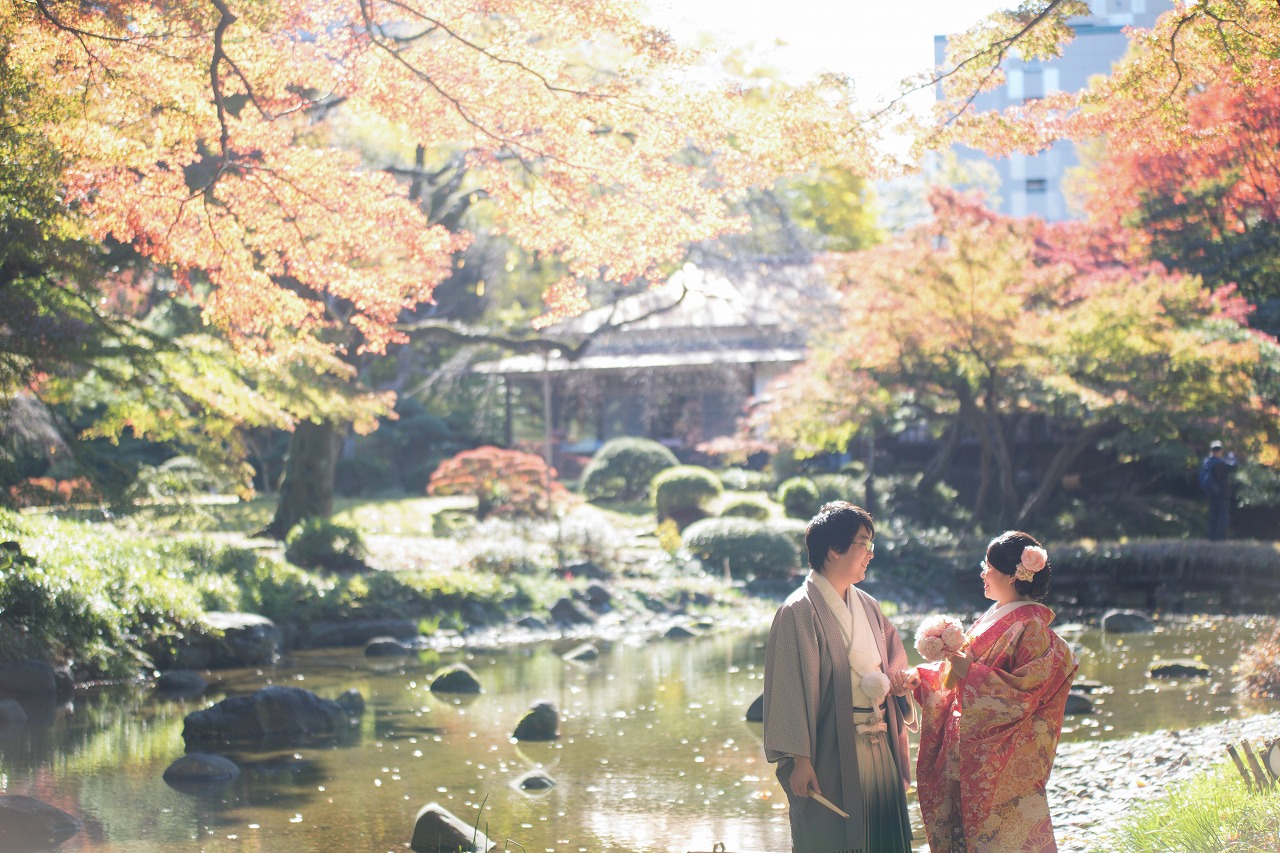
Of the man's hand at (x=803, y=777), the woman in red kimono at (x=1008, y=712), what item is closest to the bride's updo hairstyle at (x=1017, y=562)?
the woman in red kimono at (x=1008, y=712)

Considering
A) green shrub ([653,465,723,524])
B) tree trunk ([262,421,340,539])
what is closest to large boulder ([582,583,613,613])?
tree trunk ([262,421,340,539])

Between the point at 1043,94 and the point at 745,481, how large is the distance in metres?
33.2

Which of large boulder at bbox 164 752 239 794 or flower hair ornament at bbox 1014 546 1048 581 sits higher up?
flower hair ornament at bbox 1014 546 1048 581

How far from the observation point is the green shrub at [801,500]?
22547 millimetres

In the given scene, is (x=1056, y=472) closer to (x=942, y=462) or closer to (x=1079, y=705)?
(x=942, y=462)

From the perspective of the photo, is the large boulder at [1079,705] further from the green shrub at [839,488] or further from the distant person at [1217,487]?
the green shrub at [839,488]

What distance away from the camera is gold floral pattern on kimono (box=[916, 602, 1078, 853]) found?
14.2 feet

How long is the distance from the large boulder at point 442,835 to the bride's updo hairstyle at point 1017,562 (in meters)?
3.20

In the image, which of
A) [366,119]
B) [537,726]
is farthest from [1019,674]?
[366,119]

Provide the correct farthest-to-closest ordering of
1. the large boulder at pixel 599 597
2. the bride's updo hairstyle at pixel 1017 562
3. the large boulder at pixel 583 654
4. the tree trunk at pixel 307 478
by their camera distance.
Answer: the tree trunk at pixel 307 478 < the large boulder at pixel 599 597 < the large boulder at pixel 583 654 < the bride's updo hairstyle at pixel 1017 562

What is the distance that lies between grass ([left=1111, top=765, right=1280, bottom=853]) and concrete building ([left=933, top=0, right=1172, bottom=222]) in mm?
40204

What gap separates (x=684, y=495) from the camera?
896 inches

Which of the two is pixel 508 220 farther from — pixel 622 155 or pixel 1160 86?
pixel 1160 86

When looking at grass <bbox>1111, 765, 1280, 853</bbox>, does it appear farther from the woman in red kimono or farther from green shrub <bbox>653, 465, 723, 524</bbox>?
green shrub <bbox>653, 465, 723, 524</bbox>
